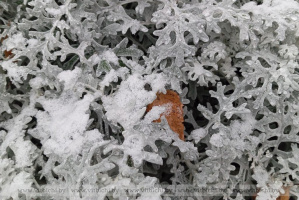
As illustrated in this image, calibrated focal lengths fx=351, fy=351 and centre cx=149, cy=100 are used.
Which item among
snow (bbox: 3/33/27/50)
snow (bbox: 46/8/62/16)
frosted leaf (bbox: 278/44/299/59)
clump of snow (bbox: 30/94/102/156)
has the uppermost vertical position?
frosted leaf (bbox: 278/44/299/59)

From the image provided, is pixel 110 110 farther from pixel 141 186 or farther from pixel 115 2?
pixel 115 2

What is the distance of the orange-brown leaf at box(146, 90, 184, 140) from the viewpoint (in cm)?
129

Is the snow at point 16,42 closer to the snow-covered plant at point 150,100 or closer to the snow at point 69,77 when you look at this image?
the snow-covered plant at point 150,100

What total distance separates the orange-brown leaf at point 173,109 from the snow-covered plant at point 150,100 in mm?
29

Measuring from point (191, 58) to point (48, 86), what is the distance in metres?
0.59

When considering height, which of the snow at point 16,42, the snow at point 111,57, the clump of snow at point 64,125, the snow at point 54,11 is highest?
the snow at point 54,11

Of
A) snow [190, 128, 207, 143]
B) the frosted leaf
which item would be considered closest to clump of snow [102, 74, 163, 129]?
snow [190, 128, 207, 143]

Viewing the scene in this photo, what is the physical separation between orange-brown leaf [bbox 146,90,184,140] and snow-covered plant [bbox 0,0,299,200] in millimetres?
29

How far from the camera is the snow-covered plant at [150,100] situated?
1.22 meters

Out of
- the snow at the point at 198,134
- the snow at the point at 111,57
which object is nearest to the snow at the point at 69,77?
the snow at the point at 111,57

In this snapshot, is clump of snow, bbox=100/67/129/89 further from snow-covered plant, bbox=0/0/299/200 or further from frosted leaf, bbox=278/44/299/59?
frosted leaf, bbox=278/44/299/59

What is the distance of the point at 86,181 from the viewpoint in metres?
1.15

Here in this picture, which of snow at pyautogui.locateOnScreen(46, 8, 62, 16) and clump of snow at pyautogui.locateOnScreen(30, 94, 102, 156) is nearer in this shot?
clump of snow at pyautogui.locateOnScreen(30, 94, 102, 156)

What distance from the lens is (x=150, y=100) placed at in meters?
1.24
